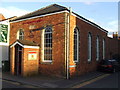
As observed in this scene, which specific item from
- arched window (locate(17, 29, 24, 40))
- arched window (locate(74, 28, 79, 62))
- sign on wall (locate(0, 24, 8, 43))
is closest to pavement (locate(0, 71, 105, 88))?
arched window (locate(74, 28, 79, 62))

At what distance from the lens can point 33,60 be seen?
12.5 metres

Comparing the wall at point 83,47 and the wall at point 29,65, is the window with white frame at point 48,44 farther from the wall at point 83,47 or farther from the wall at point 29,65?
the wall at point 83,47

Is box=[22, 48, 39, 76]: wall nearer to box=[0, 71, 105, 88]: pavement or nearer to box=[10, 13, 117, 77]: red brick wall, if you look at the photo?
box=[10, 13, 117, 77]: red brick wall

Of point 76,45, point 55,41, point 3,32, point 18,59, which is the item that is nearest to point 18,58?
point 18,59

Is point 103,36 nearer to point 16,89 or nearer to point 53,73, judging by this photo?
point 53,73

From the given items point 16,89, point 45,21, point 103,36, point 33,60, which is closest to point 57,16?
point 45,21

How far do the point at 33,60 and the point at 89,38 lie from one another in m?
7.53

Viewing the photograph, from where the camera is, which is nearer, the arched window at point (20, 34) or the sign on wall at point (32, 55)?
the sign on wall at point (32, 55)

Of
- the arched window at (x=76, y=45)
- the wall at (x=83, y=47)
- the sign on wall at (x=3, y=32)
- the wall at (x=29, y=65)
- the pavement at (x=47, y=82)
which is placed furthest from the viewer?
the sign on wall at (x=3, y=32)

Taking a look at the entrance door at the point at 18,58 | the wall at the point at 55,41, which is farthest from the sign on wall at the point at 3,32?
the wall at the point at 55,41

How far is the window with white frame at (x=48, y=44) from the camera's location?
1301cm

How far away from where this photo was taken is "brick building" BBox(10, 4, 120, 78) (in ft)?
39.0

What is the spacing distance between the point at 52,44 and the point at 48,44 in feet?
2.06

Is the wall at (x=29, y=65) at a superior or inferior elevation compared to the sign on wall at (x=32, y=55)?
inferior
